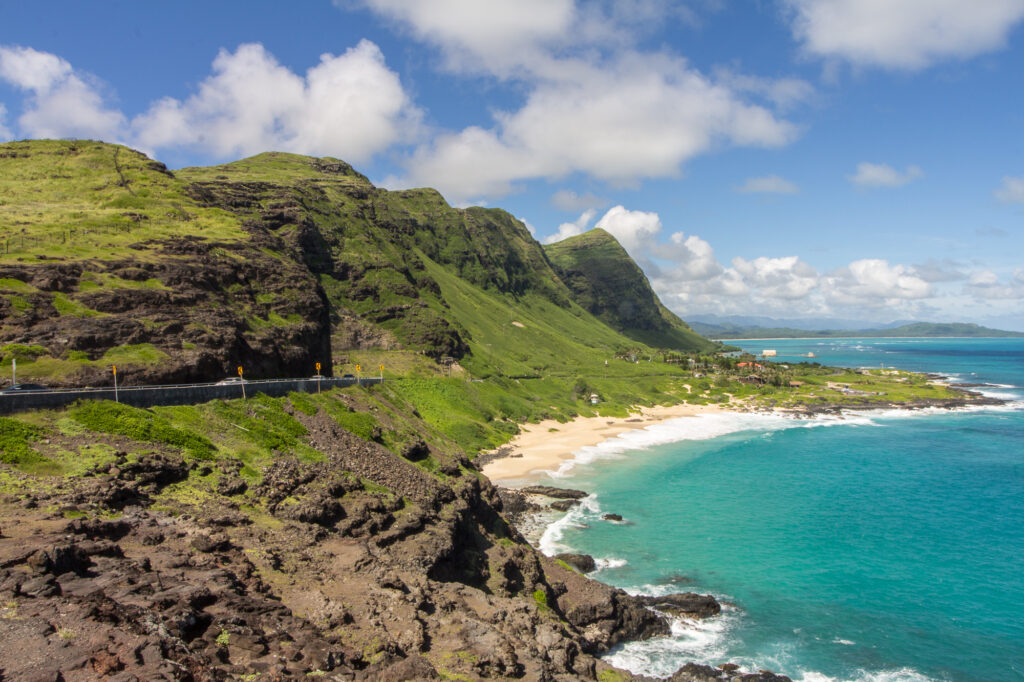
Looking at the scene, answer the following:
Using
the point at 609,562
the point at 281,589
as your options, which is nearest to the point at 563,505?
the point at 609,562

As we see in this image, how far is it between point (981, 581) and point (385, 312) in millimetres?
113419

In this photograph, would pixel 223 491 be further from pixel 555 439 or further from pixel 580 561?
pixel 555 439

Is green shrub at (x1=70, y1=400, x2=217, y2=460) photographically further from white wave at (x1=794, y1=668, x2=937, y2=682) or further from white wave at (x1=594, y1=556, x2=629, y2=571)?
white wave at (x1=794, y1=668, x2=937, y2=682)

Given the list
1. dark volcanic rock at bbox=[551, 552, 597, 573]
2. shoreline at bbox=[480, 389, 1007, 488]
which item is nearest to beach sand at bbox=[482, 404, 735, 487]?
shoreline at bbox=[480, 389, 1007, 488]

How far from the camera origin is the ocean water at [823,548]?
125ft

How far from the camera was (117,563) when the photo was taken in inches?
796

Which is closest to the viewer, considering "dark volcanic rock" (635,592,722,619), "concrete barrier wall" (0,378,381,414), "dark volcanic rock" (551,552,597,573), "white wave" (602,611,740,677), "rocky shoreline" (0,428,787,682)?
"rocky shoreline" (0,428,787,682)

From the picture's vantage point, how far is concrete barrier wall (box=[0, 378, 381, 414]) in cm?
3008

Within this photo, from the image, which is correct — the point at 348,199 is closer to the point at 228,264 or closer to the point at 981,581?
the point at 228,264

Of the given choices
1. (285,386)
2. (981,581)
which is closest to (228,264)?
(285,386)

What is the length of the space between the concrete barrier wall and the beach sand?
3614 centimetres

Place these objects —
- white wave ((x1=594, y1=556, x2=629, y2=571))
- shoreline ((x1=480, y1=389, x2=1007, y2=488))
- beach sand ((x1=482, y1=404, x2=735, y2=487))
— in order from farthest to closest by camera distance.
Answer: shoreline ((x1=480, y1=389, x2=1007, y2=488)) < beach sand ((x1=482, y1=404, x2=735, y2=487)) < white wave ((x1=594, y1=556, x2=629, y2=571))

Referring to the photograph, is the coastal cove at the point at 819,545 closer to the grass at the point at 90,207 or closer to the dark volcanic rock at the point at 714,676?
the dark volcanic rock at the point at 714,676

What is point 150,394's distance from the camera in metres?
36.1
